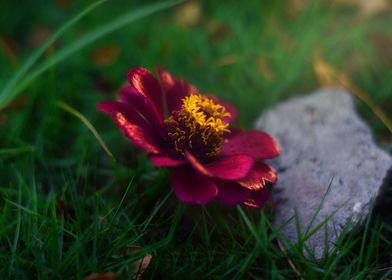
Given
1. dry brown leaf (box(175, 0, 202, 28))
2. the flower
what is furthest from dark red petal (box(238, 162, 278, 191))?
dry brown leaf (box(175, 0, 202, 28))

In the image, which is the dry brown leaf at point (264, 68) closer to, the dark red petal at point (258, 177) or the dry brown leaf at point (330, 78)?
the dry brown leaf at point (330, 78)

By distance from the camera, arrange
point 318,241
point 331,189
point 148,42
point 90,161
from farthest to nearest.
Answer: point 148,42
point 90,161
point 331,189
point 318,241

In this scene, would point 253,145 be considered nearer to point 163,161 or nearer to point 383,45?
point 163,161

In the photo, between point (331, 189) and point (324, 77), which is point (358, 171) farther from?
point (324, 77)

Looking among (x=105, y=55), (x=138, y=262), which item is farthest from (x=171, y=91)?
(x=105, y=55)

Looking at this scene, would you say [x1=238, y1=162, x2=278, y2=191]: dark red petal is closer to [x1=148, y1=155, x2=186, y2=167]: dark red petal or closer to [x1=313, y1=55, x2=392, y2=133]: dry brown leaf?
[x1=148, y1=155, x2=186, y2=167]: dark red petal

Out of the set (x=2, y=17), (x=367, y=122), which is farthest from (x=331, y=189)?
(x=2, y=17)

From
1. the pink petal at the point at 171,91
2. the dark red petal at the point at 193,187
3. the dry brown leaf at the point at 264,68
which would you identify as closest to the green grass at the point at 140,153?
the dry brown leaf at the point at 264,68
